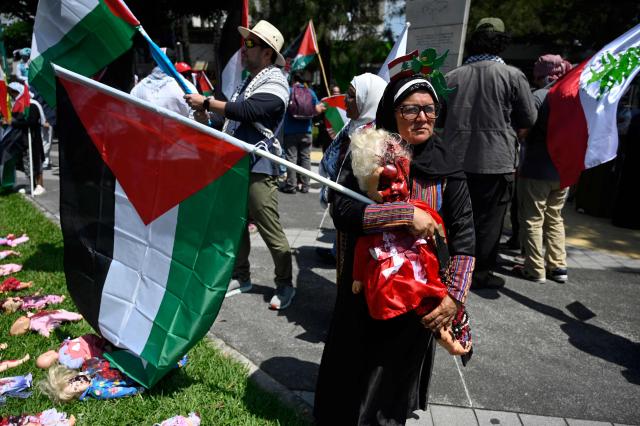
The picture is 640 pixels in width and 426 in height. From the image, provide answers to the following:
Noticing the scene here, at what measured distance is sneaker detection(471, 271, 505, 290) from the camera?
4.50 metres

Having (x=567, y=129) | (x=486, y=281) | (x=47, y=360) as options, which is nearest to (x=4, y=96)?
(x=47, y=360)

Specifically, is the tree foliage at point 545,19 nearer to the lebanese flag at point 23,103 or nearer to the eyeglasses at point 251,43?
the lebanese flag at point 23,103

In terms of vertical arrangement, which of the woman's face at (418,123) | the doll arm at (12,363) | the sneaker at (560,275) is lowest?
the doll arm at (12,363)

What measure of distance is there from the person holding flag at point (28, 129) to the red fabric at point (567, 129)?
7.39m

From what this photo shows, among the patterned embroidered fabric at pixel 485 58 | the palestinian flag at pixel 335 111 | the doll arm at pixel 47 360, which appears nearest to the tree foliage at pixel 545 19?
the palestinian flag at pixel 335 111

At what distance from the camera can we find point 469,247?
6.74 feet

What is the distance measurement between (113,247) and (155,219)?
365 millimetres

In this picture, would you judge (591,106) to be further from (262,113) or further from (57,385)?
(57,385)

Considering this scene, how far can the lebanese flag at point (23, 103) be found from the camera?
24.1 ft

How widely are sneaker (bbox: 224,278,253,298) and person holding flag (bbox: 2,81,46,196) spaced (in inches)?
205

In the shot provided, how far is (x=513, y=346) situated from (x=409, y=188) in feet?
7.00

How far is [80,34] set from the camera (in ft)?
9.25

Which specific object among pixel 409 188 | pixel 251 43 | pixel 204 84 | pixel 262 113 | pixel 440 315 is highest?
pixel 251 43

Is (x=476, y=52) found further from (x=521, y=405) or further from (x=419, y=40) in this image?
(x=521, y=405)
